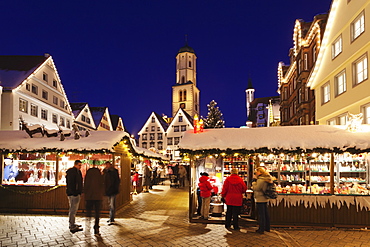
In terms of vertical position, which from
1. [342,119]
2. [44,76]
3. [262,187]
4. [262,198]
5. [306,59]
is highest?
[44,76]

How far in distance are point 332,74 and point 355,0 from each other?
414 cm

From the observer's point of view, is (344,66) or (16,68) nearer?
(344,66)

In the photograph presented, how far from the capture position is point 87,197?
7961 mm

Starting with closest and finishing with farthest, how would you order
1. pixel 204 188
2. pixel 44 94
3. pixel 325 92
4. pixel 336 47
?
pixel 204 188 → pixel 336 47 → pixel 325 92 → pixel 44 94

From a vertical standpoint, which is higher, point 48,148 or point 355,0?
point 355,0

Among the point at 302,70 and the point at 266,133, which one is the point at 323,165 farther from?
the point at 302,70

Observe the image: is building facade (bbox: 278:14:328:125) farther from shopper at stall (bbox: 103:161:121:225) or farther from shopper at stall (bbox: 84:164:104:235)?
shopper at stall (bbox: 84:164:104:235)

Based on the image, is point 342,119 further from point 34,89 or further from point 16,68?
point 16,68

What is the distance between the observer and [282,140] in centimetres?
928

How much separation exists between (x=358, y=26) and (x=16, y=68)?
92.8ft

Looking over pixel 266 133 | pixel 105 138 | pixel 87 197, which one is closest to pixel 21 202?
pixel 105 138

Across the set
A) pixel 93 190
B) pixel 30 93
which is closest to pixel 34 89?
pixel 30 93

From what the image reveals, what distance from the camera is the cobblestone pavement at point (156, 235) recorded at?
7059mm

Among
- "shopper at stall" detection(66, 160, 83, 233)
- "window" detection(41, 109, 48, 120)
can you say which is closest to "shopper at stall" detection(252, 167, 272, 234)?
"shopper at stall" detection(66, 160, 83, 233)
